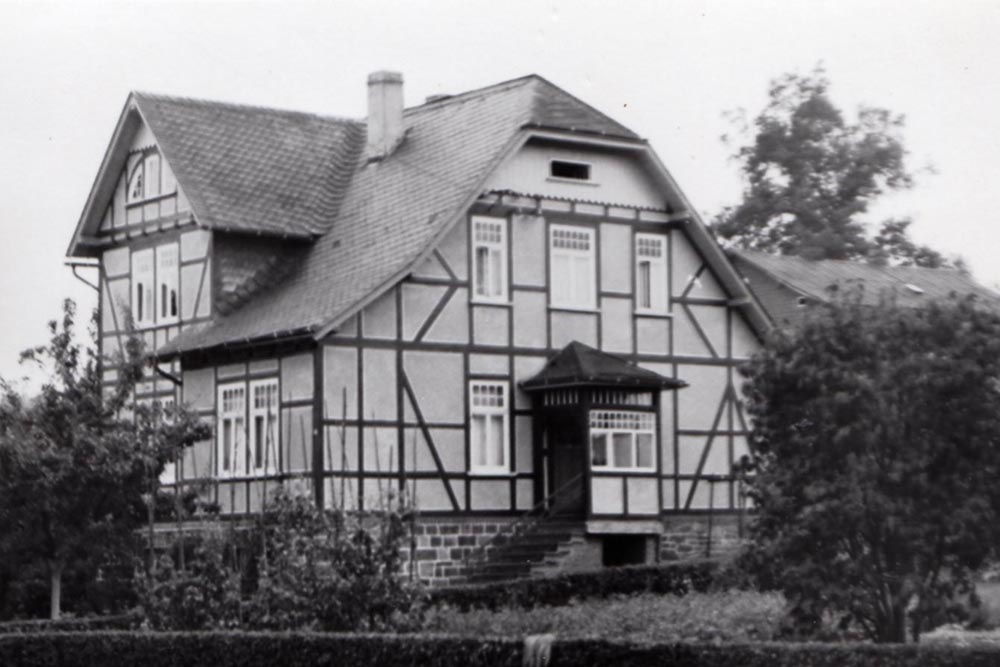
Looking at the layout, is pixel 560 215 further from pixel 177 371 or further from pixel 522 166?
pixel 177 371

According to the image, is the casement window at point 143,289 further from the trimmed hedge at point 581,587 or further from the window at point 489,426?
the trimmed hedge at point 581,587

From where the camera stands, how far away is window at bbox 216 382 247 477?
38.9m

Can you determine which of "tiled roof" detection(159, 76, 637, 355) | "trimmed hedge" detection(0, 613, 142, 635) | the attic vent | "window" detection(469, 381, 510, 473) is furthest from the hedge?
the attic vent

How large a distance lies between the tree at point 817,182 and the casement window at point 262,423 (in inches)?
1085

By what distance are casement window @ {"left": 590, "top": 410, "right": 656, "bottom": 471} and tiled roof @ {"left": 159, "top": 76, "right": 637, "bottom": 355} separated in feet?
15.4

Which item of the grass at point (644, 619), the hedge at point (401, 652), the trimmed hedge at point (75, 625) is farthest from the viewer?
the trimmed hedge at point (75, 625)

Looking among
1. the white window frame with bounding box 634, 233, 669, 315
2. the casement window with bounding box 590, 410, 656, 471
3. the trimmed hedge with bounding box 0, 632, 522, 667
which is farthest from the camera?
the white window frame with bounding box 634, 233, 669, 315

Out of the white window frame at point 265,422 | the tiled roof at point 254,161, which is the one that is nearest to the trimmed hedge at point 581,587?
the white window frame at point 265,422

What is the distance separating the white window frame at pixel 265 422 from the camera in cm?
3769

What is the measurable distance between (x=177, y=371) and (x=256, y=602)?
1420cm

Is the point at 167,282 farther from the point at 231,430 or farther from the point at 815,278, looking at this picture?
the point at 815,278

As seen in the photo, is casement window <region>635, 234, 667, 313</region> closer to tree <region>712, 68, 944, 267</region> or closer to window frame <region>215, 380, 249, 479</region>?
window frame <region>215, 380, 249, 479</region>

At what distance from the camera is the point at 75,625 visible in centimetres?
3117

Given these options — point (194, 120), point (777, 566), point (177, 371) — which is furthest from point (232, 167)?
point (777, 566)
